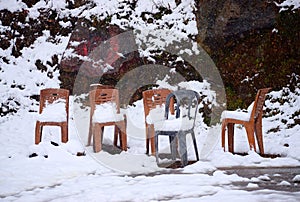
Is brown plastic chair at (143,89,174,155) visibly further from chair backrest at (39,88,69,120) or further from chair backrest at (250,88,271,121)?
chair backrest at (250,88,271,121)

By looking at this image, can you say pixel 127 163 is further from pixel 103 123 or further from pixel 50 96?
pixel 50 96

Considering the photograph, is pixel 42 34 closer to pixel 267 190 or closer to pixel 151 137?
pixel 151 137

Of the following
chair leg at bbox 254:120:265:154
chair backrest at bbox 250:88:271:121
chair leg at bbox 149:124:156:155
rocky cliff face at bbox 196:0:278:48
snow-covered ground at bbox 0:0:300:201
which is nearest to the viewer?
snow-covered ground at bbox 0:0:300:201

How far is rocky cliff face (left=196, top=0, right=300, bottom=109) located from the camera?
6.68 meters

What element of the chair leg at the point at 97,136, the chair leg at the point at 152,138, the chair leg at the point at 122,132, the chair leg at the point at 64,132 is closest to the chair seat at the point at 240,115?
the chair leg at the point at 152,138

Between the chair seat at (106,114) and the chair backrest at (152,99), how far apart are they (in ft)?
1.27

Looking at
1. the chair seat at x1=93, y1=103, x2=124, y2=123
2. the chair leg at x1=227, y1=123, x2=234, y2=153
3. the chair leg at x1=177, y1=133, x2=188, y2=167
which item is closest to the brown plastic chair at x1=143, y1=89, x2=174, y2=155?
the chair seat at x1=93, y1=103, x2=124, y2=123

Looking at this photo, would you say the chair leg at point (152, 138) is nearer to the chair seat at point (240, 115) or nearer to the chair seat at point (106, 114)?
the chair seat at point (106, 114)

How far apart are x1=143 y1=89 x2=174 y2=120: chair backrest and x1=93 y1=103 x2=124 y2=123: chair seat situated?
39 centimetres

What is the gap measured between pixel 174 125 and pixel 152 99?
1135 mm

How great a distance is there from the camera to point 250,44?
690cm

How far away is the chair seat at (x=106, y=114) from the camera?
4793mm

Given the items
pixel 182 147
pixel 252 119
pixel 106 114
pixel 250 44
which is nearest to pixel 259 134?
pixel 252 119

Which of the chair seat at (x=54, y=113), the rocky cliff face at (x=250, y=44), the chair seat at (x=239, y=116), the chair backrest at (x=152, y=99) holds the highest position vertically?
the rocky cliff face at (x=250, y=44)
